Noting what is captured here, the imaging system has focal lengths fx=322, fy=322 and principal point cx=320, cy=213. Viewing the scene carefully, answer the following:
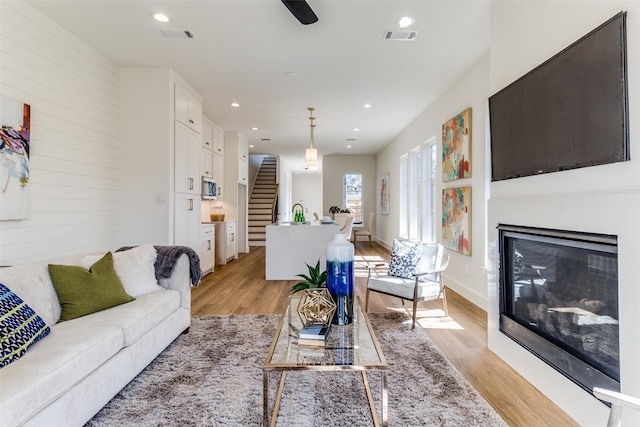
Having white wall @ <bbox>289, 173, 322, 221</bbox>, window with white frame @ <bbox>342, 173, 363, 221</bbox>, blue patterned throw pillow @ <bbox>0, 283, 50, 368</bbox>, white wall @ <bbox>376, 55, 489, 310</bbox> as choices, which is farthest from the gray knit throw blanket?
white wall @ <bbox>289, 173, 322, 221</bbox>

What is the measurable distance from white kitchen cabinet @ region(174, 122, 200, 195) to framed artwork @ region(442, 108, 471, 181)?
3684 millimetres

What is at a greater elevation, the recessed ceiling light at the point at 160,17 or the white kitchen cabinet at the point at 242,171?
the recessed ceiling light at the point at 160,17

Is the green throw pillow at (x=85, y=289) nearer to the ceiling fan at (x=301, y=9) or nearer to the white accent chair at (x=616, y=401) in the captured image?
the ceiling fan at (x=301, y=9)

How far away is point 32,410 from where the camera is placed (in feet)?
4.40

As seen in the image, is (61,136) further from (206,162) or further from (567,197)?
(567,197)

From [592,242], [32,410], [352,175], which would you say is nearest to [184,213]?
[32,410]

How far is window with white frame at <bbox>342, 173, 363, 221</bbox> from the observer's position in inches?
414

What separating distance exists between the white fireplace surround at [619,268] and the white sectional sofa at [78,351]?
8.45 feet

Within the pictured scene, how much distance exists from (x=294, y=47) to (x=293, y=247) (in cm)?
289

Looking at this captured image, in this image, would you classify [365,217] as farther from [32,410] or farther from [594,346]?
[32,410]

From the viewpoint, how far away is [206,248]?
18.1 ft

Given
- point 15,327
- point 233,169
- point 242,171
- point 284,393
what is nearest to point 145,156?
point 15,327

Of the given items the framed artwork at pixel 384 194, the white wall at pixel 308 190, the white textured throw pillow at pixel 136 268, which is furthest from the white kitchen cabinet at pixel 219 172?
the white wall at pixel 308 190

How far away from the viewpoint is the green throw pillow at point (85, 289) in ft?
6.88
